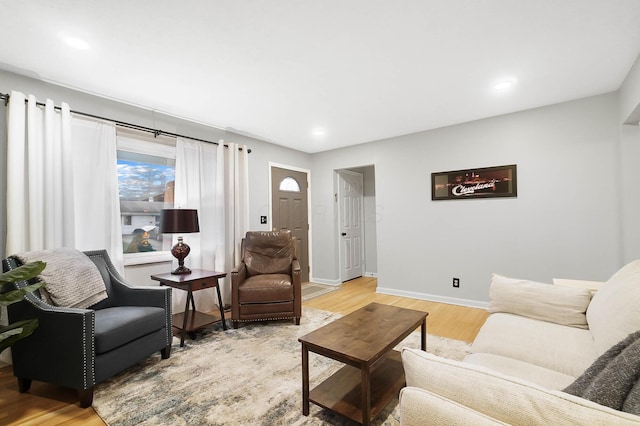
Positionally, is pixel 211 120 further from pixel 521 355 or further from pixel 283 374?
pixel 521 355

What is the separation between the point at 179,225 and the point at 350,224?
3.34 m

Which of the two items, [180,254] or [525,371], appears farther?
[180,254]

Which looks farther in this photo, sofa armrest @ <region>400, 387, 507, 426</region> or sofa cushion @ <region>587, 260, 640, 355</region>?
sofa cushion @ <region>587, 260, 640, 355</region>

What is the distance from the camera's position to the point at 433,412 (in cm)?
68

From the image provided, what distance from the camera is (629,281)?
57.7 inches

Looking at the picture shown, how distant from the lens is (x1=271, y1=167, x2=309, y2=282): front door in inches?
190

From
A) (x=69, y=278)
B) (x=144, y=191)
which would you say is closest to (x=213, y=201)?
(x=144, y=191)

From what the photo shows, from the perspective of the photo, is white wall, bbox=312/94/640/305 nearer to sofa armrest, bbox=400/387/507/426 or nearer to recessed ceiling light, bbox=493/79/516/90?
recessed ceiling light, bbox=493/79/516/90

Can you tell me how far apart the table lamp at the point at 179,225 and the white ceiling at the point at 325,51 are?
3.91 ft

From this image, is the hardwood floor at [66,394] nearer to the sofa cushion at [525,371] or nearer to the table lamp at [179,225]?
the table lamp at [179,225]

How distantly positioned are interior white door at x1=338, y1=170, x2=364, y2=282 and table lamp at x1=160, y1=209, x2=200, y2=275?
2.81 m

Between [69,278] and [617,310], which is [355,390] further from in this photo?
[69,278]

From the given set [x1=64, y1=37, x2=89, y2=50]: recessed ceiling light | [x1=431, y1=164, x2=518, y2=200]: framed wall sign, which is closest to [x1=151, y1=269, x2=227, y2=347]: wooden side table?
[x1=64, y1=37, x2=89, y2=50]: recessed ceiling light

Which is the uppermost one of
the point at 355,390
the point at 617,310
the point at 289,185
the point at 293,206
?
the point at 289,185
